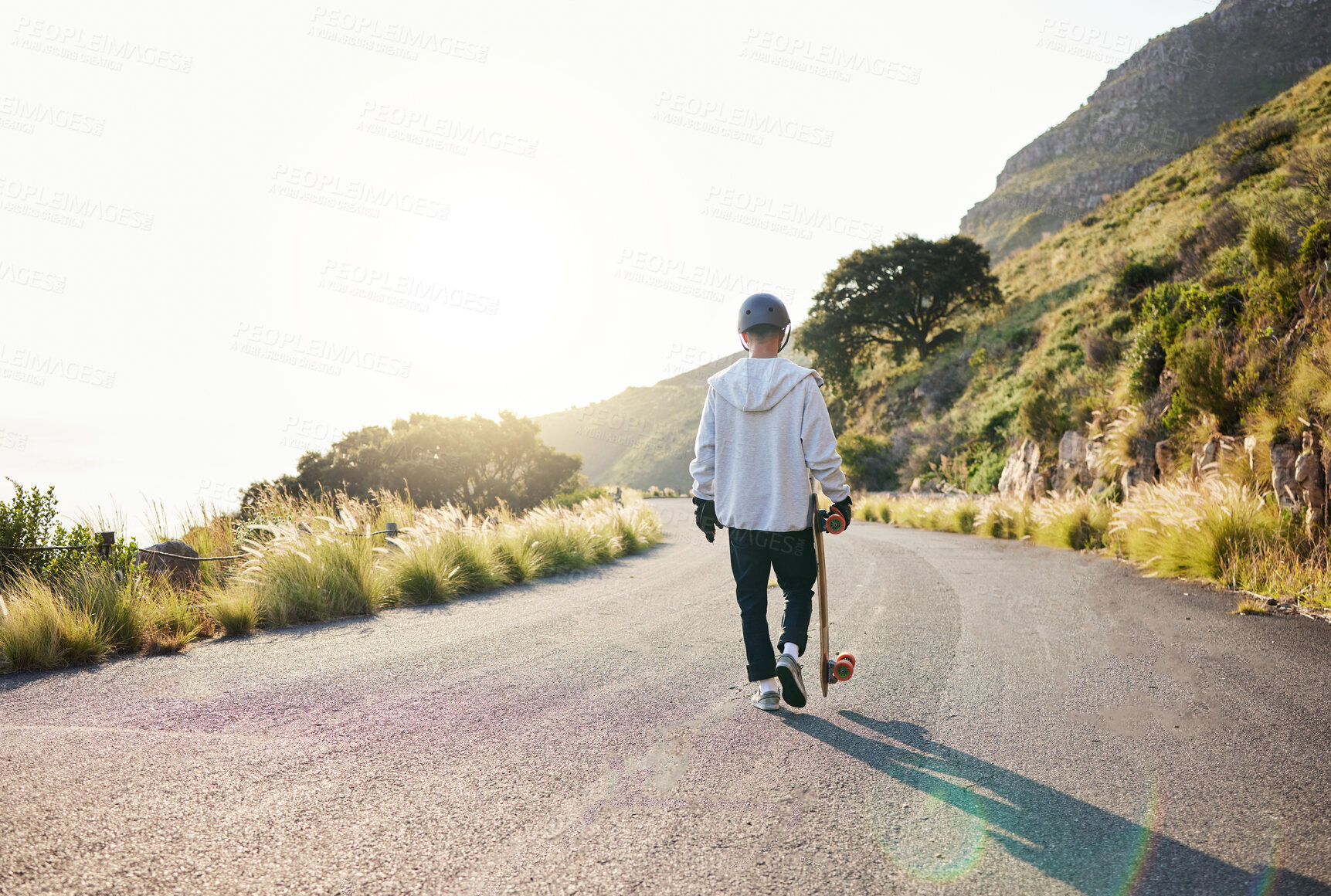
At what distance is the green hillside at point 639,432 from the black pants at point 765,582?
66910mm

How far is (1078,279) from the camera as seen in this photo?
29.8 metres

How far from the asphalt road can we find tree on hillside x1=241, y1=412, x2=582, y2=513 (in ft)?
69.3

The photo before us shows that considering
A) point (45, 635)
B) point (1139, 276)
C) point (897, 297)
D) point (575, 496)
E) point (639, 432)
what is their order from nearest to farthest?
point (45, 635), point (1139, 276), point (575, 496), point (897, 297), point (639, 432)

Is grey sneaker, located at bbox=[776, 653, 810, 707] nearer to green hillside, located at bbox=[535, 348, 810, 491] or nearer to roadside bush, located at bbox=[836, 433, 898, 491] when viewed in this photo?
roadside bush, located at bbox=[836, 433, 898, 491]

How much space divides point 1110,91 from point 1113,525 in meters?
111

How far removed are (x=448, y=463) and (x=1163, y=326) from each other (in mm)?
25709

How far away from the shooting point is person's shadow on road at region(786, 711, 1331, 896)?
2057 millimetres

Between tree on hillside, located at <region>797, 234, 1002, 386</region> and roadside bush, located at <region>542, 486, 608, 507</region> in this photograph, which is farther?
tree on hillside, located at <region>797, 234, 1002, 386</region>

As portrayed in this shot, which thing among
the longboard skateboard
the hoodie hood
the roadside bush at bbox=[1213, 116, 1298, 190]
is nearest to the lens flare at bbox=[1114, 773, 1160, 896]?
the longboard skateboard

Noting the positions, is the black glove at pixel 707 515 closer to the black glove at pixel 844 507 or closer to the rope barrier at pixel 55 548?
the black glove at pixel 844 507

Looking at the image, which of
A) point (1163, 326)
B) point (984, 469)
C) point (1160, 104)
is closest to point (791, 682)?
point (1163, 326)

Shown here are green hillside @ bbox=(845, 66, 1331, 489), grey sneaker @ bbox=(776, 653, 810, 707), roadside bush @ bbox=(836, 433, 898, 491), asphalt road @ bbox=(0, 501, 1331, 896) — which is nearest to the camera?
asphalt road @ bbox=(0, 501, 1331, 896)

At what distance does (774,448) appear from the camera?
12.9 feet

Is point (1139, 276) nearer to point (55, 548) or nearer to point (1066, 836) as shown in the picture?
point (1066, 836)
